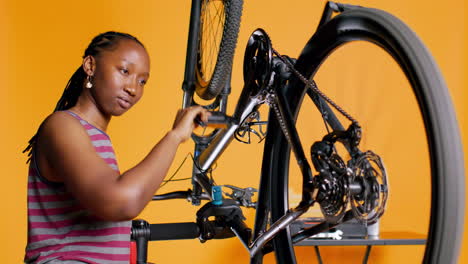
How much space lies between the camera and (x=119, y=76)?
907 mm

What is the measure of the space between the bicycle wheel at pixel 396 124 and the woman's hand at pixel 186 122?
0.60 feet

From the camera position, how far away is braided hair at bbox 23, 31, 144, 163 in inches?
36.9

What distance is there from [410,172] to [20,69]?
6.92ft

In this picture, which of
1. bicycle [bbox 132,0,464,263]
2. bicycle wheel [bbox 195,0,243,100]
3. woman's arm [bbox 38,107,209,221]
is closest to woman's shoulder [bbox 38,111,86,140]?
woman's arm [bbox 38,107,209,221]

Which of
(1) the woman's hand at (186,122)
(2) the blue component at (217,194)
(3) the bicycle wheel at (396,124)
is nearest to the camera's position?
(3) the bicycle wheel at (396,124)

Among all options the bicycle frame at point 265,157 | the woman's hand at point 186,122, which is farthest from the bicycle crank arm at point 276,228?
the woman's hand at point 186,122

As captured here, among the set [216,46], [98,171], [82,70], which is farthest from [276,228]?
[216,46]

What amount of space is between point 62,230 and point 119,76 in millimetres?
266

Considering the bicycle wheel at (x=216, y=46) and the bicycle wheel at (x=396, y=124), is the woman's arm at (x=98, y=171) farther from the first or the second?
the bicycle wheel at (x=216, y=46)

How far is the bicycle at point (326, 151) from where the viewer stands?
0.59m

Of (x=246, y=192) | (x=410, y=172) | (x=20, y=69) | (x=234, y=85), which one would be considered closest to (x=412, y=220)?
(x=410, y=172)

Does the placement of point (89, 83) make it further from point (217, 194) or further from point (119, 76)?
point (217, 194)

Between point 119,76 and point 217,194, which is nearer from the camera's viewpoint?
point 119,76

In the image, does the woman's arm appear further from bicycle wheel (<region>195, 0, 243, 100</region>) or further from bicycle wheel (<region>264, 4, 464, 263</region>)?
bicycle wheel (<region>195, 0, 243, 100</region>)
